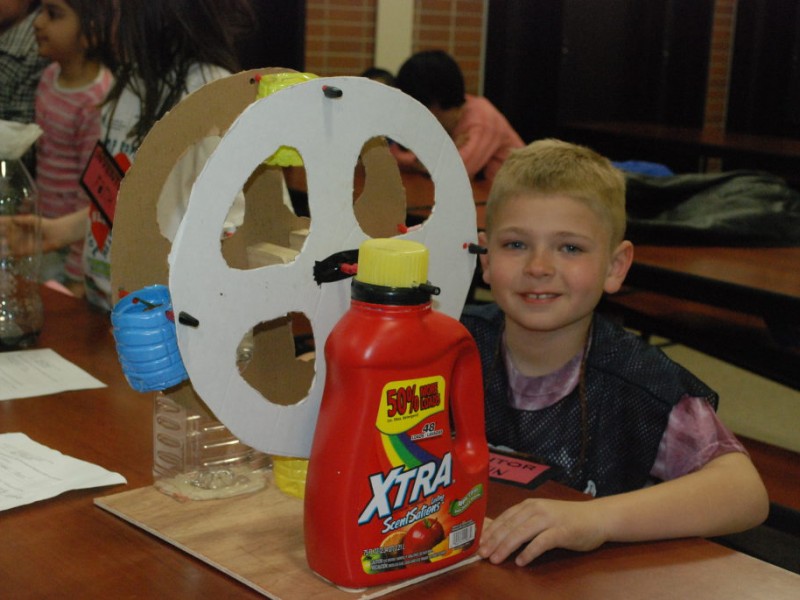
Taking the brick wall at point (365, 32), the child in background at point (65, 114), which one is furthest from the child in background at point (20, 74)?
the brick wall at point (365, 32)

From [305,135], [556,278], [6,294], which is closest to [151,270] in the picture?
[305,135]

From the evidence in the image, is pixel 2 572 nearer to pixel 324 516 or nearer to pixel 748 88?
pixel 324 516

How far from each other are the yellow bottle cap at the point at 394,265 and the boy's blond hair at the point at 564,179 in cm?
56

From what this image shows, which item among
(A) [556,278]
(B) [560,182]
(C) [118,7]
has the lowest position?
(A) [556,278]

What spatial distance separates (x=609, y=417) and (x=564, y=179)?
31 centimetres

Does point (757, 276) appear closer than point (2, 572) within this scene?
No

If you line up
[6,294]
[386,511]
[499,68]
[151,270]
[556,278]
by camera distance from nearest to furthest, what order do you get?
1. [386,511]
2. [151,270]
3. [556,278]
4. [6,294]
5. [499,68]

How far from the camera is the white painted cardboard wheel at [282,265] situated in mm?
844

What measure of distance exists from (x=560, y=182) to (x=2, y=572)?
80cm

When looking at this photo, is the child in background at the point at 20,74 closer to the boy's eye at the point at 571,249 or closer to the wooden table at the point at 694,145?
the boy's eye at the point at 571,249

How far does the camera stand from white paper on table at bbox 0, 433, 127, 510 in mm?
1049

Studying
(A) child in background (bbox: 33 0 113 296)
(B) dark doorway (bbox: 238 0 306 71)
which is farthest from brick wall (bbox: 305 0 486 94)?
(A) child in background (bbox: 33 0 113 296)

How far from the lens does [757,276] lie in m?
2.11

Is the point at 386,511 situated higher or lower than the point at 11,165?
lower
